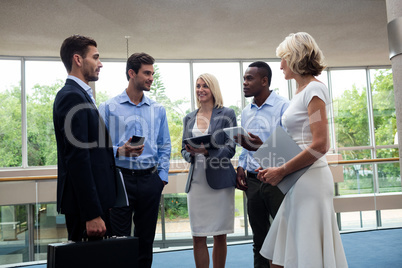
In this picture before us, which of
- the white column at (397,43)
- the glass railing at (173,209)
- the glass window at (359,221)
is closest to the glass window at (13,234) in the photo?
the glass railing at (173,209)

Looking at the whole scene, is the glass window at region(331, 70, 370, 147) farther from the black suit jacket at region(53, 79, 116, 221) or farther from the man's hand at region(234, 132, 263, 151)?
the black suit jacket at region(53, 79, 116, 221)

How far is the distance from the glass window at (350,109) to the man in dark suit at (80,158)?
35.6 ft

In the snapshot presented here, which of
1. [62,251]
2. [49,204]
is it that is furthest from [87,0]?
[62,251]

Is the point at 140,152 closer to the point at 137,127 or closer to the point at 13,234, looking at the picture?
the point at 137,127

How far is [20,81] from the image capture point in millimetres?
9539

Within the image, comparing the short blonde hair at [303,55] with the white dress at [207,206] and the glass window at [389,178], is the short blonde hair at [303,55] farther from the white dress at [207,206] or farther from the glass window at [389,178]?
the glass window at [389,178]

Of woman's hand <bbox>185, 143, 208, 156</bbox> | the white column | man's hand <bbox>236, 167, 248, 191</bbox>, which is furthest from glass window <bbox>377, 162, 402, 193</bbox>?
woman's hand <bbox>185, 143, 208, 156</bbox>

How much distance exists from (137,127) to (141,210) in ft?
1.99

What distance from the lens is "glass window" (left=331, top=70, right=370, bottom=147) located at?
11875mm

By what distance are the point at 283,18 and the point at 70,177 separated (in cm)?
654

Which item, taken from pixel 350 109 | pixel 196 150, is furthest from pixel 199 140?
pixel 350 109

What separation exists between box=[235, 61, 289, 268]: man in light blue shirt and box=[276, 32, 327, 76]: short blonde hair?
2.64 feet

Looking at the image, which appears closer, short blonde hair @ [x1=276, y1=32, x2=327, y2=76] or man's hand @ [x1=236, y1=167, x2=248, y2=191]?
short blonde hair @ [x1=276, y1=32, x2=327, y2=76]

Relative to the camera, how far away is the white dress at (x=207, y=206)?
3082mm
